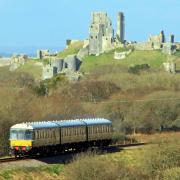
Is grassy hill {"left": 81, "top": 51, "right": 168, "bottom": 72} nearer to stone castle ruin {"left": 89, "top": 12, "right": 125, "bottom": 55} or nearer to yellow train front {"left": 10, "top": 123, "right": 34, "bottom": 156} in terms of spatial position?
stone castle ruin {"left": 89, "top": 12, "right": 125, "bottom": 55}

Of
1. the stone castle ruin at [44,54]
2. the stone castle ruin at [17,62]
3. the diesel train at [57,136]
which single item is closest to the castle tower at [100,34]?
the stone castle ruin at [44,54]

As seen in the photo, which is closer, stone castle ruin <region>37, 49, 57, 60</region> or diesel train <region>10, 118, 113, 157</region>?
diesel train <region>10, 118, 113, 157</region>

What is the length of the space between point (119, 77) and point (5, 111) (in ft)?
194

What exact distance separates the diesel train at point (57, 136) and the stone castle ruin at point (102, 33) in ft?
368


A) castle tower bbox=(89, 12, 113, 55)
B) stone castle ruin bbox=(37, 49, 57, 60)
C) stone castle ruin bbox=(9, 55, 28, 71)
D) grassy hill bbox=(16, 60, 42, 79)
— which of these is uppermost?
castle tower bbox=(89, 12, 113, 55)

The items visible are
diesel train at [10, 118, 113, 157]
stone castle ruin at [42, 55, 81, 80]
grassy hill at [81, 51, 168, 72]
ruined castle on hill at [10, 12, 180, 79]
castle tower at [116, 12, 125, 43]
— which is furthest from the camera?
castle tower at [116, 12, 125, 43]

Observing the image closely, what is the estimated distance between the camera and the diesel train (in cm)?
4578

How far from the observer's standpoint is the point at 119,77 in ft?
389

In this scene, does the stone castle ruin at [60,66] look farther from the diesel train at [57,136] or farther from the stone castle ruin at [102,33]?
the diesel train at [57,136]

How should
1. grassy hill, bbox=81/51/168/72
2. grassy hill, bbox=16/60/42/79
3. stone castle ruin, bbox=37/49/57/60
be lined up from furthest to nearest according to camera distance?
1. stone castle ruin, bbox=37/49/57/60
2. grassy hill, bbox=16/60/42/79
3. grassy hill, bbox=81/51/168/72

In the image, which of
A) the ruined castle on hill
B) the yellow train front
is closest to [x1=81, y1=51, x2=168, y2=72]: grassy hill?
the ruined castle on hill

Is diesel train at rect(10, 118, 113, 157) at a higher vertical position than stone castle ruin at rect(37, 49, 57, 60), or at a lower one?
lower

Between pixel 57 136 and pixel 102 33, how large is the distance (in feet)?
393

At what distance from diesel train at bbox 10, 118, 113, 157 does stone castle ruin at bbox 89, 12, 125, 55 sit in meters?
112
